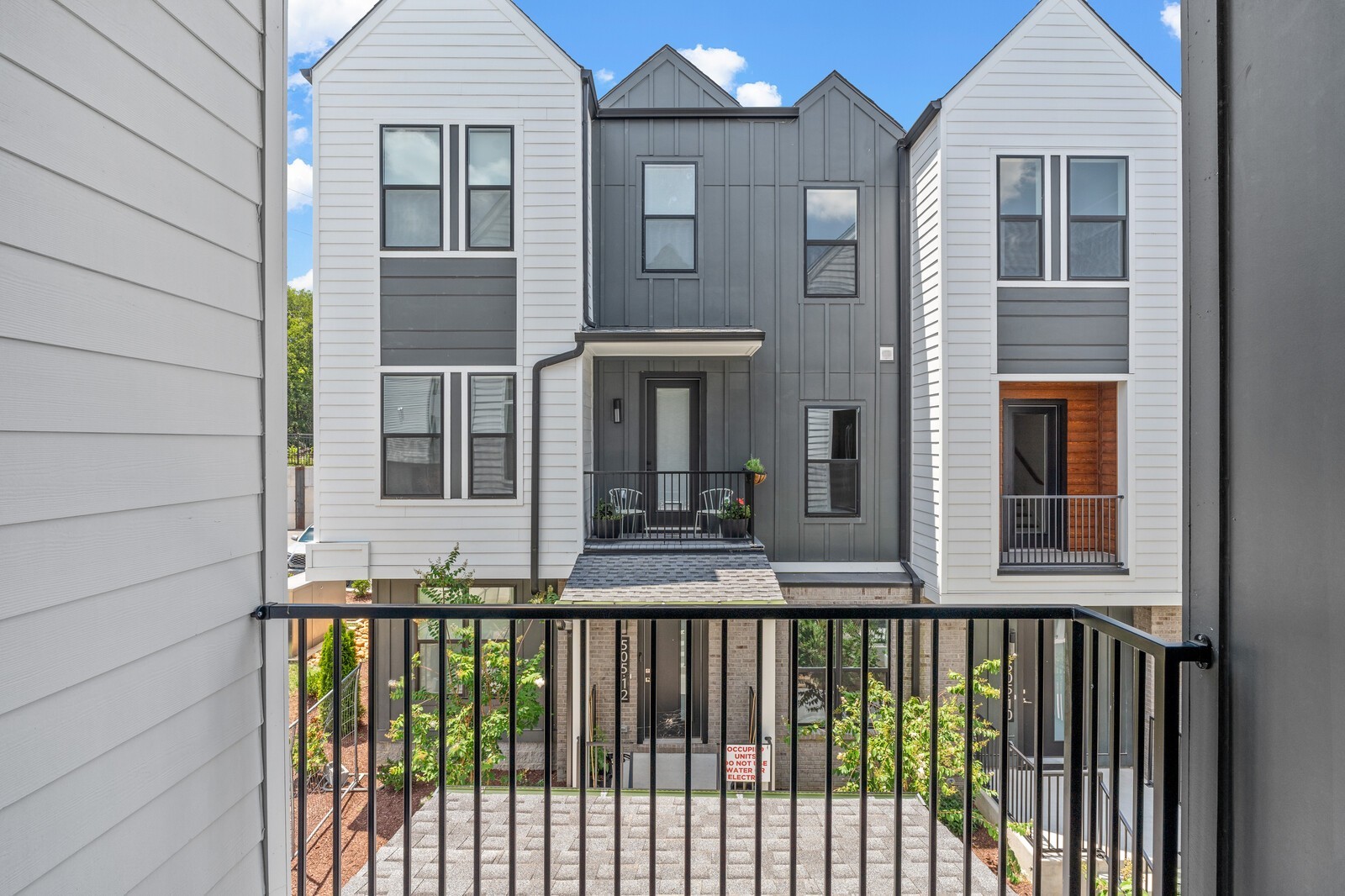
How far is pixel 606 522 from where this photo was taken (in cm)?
621

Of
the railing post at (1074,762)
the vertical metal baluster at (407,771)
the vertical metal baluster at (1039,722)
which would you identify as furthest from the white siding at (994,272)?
the vertical metal baluster at (407,771)

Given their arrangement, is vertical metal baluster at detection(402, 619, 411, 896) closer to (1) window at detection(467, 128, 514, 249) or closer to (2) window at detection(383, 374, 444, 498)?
(2) window at detection(383, 374, 444, 498)

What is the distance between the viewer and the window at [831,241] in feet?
22.7

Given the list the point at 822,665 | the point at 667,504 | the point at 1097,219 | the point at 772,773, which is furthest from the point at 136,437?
the point at 1097,219

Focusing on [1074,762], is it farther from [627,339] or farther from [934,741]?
[627,339]

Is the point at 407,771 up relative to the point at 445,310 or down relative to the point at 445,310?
down

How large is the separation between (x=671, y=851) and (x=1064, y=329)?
18.7 feet

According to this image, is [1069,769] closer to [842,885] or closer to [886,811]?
[842,885]

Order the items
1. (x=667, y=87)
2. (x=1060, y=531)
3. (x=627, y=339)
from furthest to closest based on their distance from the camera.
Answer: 1. (x=667, y=87)
2. (x=1060, y=531)
3. (x=627, y=339)

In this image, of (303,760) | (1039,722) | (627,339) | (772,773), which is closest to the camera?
(303,760)

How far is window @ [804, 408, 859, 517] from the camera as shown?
6.93m

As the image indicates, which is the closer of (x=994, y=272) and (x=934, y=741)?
(x=934, y=741)

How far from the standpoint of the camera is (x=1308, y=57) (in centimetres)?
120

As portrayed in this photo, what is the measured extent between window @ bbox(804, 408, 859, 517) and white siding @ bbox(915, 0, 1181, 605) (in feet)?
3.37
